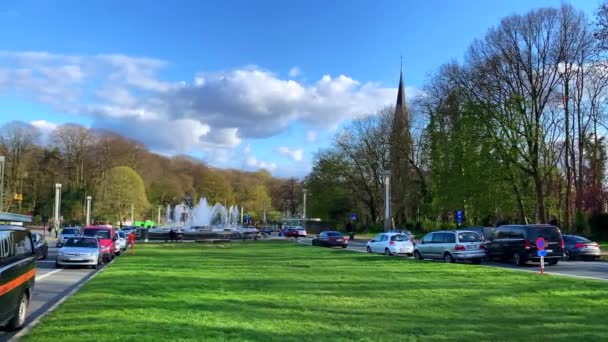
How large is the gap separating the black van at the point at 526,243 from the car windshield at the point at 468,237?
113 cm

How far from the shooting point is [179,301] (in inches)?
498

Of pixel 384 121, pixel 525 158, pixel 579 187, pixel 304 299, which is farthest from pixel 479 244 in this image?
pixel 384 121

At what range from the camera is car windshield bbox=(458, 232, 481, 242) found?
27750 millimetres

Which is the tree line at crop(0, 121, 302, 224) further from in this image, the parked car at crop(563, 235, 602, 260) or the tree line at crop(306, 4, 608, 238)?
the parked car at crop(563, 235, 602, 260)

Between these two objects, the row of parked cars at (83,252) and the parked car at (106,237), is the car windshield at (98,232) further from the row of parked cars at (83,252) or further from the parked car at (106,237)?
the row of parked cars at (83,252)

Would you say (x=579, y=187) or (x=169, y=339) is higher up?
(x=579, y=187)

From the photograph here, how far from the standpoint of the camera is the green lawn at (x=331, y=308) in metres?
9.16

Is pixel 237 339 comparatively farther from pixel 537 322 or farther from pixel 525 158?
pixel 525 158

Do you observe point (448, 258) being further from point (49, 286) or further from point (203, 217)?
point (203, 217)

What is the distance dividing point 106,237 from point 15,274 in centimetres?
2369

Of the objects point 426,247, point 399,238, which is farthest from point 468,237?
point 399,238

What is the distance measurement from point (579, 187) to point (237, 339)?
55.3 m

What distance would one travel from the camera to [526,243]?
87.4 feet

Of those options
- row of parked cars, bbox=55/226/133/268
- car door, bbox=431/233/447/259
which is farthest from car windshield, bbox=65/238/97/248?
car door, bbox=431/233/447/259
